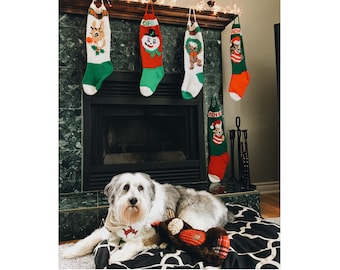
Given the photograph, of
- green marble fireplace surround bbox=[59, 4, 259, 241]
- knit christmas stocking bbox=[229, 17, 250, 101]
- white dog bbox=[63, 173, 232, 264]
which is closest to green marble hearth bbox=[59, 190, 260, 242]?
green marble fireplace surround bbox=[59, 4, 259, 241]

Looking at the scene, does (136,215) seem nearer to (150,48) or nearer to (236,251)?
(236,251)

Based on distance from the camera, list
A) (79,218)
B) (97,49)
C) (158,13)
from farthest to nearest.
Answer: (158,13) → (97,49) → (79,218)

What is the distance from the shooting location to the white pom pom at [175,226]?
112 cm

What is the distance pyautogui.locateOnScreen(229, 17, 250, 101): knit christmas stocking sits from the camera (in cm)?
199

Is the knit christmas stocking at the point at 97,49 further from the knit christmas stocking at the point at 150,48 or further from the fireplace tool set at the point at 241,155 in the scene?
the fireplace tool set at the point at 241,155

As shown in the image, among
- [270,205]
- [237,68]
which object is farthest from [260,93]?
[270,205]

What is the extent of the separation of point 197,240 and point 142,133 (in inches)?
44.9

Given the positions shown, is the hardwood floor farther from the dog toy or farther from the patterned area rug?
the dog toy

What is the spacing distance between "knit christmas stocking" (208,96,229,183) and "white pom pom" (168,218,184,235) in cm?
94

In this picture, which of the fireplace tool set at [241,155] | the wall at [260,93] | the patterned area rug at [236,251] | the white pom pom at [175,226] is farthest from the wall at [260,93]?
the white pom pom at [175,226]

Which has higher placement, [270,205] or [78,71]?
[78,71]

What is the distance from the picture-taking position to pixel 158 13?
196 centimetres
